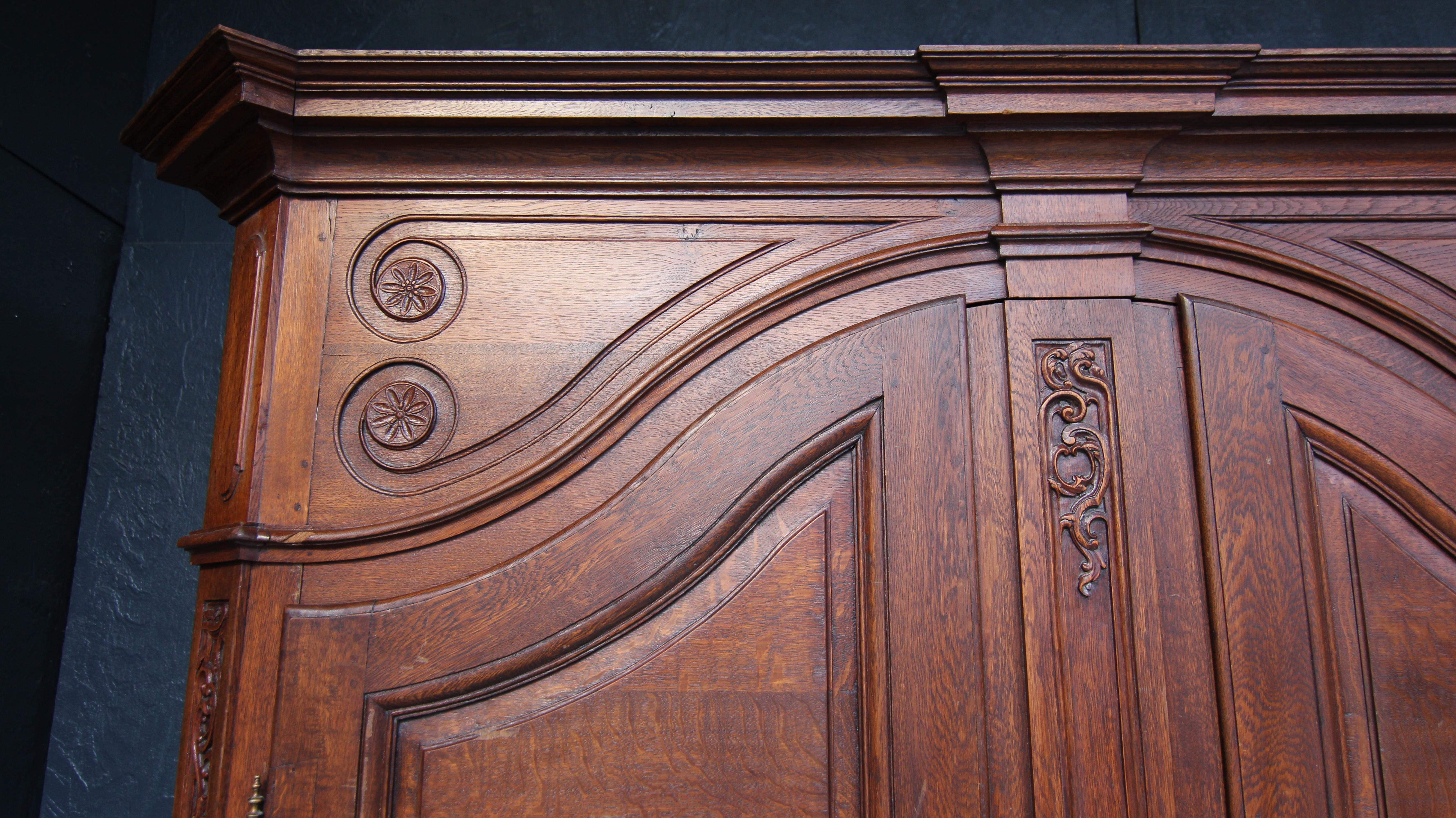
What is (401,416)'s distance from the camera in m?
1.37

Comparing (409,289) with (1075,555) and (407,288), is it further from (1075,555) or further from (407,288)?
(1075,555)

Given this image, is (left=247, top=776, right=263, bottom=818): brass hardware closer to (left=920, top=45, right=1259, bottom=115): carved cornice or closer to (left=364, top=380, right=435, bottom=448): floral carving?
(left=364, top=380, right=435, bottom=448): floral carving

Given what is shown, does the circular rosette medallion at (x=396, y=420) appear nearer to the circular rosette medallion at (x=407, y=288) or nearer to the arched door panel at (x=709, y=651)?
the circular rosette medallion at (x=407, y=288)

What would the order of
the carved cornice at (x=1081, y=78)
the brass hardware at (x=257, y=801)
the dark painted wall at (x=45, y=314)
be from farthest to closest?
the dark painted wall at (x=45, y=314) → the carved cornice at (x=1081, y=78) → the brass hardware at (x=257, y=801)

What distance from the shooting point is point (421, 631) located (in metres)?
1.30

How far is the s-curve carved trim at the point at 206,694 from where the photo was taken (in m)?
1.26

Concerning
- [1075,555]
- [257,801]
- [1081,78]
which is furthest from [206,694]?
[1081,78]

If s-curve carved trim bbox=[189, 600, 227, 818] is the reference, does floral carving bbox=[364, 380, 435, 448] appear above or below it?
above

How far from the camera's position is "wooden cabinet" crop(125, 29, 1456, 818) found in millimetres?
1269

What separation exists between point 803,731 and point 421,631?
63cm

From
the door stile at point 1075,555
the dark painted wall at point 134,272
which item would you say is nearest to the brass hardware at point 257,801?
the dark painted wall at point 134,272

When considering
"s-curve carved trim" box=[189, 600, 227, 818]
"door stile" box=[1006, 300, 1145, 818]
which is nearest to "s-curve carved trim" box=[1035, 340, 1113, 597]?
"door stile" box=[1006, 300, 1145, 818]

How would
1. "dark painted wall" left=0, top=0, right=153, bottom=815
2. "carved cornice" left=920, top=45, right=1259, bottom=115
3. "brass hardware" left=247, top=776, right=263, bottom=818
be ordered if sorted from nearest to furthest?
"brass hardware" left=247, top=776, right=263, bottom=818
"carved cornice" left=920, top=45, right=1259, bottom=115
"dark painted wall" left=0, top=0, right=153, bottom=815

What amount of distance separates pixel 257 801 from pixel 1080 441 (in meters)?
1.42
